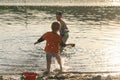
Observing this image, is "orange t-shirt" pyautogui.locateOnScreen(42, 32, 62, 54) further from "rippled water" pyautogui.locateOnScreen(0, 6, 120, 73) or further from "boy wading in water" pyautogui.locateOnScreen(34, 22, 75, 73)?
"rippled water" pyautogui.locateOnScreen(0, 6, 120, 73)

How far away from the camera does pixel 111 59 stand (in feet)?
54.5

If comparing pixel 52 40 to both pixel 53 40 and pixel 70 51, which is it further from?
pixel 70 51

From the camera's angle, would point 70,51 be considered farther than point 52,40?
Yes

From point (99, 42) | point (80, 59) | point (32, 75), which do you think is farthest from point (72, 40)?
point (32, 75)

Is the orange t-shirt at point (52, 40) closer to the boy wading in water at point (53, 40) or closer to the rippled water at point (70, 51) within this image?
the boy wading in water at point (53, 40)

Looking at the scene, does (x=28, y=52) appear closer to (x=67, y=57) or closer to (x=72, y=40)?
(x=67, y=57)

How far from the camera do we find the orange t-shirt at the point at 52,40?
12.3 meters

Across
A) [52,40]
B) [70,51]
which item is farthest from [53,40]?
[70,51]

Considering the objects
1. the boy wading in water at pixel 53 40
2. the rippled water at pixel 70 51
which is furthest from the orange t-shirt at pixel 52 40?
the rippled water at pixel 70 51

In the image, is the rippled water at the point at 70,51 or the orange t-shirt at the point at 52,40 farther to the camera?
the rippled water at the point at 70,51

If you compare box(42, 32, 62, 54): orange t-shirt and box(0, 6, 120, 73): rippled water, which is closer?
box(42, 32, 62, 54): orange t-shirt

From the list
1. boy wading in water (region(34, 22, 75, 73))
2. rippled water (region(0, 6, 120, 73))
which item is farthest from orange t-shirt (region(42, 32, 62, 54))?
rippled water (region(0, 6, 120, 73))

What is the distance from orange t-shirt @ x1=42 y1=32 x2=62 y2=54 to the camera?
12.3m

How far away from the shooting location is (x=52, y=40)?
40.5 ft
